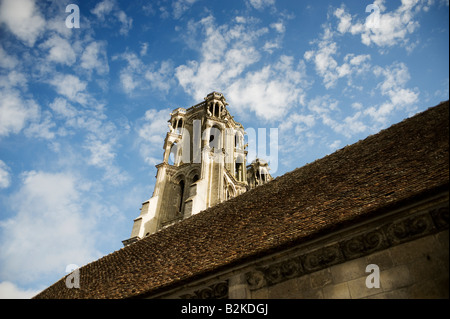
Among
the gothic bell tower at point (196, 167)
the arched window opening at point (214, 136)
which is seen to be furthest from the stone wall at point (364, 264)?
the arched window opening at point (214, 136)

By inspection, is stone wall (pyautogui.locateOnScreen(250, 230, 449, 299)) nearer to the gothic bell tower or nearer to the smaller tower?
the gothic bell tower

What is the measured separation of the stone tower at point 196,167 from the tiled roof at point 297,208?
11.1 m

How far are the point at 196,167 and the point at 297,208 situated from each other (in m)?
20.0

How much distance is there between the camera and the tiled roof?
5.43m

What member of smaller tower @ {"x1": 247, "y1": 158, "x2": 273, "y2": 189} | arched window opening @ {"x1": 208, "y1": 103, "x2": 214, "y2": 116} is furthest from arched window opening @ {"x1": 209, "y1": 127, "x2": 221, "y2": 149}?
smaller tower @ {"x1": 247, "y1": 158, "x2": 273, "y2": 189}

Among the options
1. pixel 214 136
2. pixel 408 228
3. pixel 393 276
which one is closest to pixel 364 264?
pixel 393 276

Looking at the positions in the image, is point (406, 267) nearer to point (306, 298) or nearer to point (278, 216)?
point (306, 298)

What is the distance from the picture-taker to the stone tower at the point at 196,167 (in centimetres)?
2241
